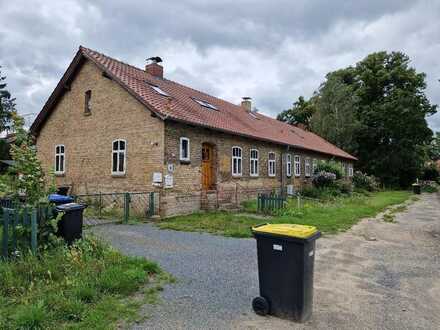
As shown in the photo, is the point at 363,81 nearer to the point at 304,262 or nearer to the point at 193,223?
the point at 193,223

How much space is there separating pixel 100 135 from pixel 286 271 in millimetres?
13210

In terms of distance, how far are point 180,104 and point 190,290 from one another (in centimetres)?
1179

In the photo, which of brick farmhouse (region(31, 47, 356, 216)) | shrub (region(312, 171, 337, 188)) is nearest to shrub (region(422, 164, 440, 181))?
shrub (region(312, 171, 337, 188))

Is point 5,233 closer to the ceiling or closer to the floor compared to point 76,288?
closer to the ceiling

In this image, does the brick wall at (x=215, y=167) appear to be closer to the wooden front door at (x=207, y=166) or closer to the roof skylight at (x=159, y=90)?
the wooden front door at (x=207, y=166)

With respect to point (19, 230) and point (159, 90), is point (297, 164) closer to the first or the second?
point (159, 90)

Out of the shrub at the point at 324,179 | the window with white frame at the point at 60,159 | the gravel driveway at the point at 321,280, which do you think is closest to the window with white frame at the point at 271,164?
the shrub at the point at 324,179

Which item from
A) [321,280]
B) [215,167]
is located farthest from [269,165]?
[321,280]

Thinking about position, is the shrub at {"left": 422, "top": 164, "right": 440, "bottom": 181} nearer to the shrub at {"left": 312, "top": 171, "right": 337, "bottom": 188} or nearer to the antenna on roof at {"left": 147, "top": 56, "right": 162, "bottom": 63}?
the shrub at {"left": 312, "top": 171, "right": 337, "bottom": 188}

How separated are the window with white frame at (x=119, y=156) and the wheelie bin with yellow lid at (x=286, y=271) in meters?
11.1

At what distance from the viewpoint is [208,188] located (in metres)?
15.7

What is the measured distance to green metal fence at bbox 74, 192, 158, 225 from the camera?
1223cm

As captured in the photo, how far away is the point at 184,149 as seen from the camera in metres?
14.1

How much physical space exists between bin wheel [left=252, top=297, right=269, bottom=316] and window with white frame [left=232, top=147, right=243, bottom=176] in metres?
12.9
